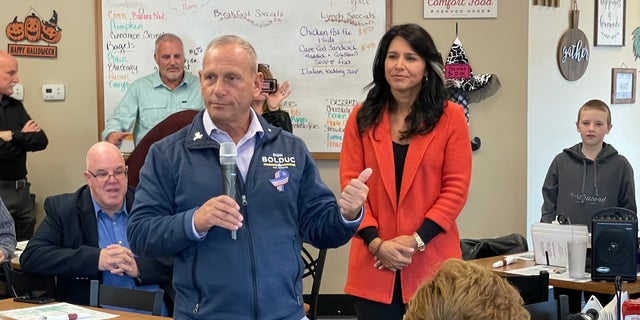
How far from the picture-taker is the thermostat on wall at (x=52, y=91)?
570cm

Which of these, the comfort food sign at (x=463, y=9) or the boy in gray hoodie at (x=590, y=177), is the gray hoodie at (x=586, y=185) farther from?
the comfort food sign at (x=463, y=9)

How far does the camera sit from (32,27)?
5.65 metres

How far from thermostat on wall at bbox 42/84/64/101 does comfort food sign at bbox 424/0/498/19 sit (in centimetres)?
255

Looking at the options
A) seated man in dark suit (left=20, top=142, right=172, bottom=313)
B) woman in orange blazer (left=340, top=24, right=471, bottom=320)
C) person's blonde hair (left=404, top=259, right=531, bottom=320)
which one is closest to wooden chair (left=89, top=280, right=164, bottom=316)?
seated man in dark suit (left=20, top=142, right=172, bottom=313)

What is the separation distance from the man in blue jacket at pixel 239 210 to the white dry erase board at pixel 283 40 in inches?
127

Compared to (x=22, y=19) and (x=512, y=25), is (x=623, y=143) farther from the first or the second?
(x=22, y=19)

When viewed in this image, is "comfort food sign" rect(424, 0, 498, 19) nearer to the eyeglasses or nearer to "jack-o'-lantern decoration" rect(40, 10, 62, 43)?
"jack-o'-lantern decoration" rect(40, 10, 62, 43)

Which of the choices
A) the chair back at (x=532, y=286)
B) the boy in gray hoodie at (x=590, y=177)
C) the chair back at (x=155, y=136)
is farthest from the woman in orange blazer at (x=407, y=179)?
the boy in gray hoodie at (x=590, y=177)

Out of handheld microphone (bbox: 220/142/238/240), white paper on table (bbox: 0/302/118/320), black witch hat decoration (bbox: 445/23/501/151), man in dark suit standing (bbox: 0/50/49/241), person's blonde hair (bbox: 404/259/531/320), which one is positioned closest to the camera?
person's blonde hair (bbox: 404/259/531/320)

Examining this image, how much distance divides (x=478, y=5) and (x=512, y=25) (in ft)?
0.86

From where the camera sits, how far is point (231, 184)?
2244mm

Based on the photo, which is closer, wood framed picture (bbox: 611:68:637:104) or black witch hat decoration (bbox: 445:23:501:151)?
black witch hat decoration (bbox: 445:23:501:151)

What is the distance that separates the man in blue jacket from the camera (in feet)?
7.49

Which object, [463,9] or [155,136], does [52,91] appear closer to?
[155,136]
